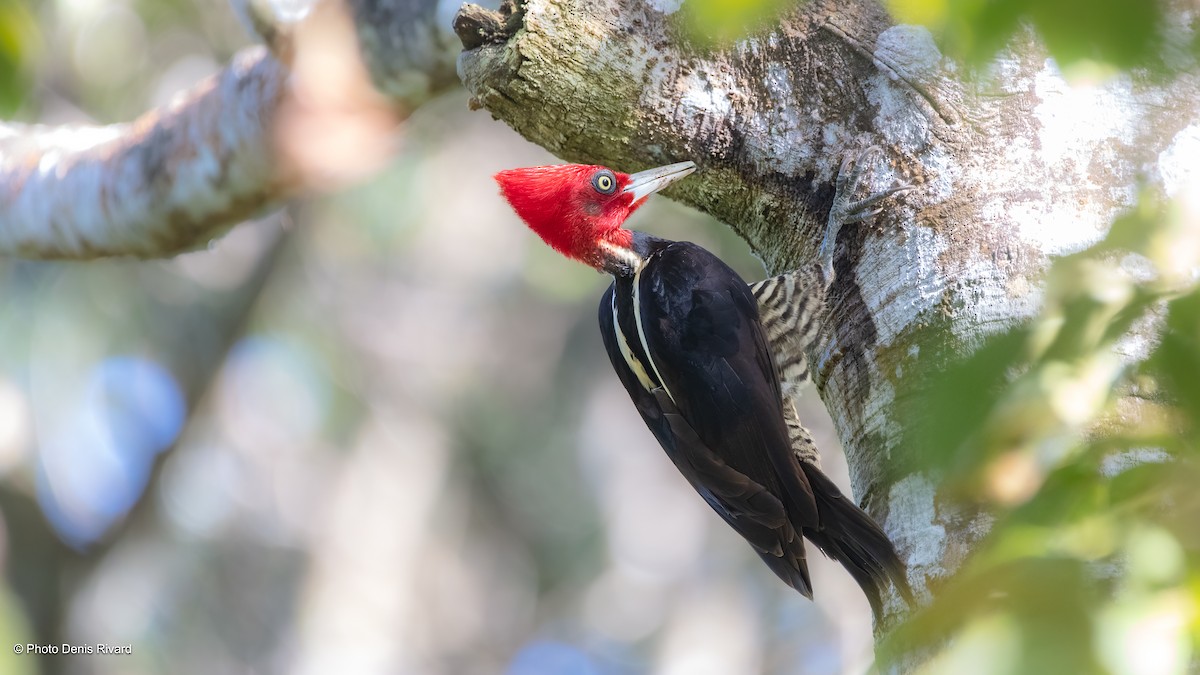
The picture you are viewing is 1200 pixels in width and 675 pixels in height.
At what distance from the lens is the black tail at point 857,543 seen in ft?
7.85

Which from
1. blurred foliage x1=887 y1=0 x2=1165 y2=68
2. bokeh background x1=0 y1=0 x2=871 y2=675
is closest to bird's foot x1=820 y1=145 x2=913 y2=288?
blurred foliage x1=887 y1=0 x2=1165 y2=68

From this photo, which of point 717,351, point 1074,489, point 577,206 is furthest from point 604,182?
point 1074,489

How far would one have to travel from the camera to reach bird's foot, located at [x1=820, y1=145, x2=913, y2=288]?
8.81ft

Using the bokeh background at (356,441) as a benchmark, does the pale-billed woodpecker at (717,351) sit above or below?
above

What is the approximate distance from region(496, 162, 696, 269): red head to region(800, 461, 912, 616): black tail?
1140 millimetres

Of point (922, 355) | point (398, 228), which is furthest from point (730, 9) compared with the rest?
point (398, 228)

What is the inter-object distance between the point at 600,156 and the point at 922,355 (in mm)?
1216

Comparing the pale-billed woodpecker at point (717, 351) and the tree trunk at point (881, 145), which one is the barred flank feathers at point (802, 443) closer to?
the pale-billed woodpecker at point (717, 351)

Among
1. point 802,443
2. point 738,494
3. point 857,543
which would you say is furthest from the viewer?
point 802,443

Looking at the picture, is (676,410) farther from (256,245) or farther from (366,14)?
(256,245)

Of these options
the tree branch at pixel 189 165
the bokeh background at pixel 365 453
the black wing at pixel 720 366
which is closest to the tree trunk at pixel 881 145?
the black wing at pixel 720 366

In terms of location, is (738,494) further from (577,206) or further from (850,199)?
(577,206)

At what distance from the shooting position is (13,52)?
1.53 m

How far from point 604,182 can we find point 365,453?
6853mm
